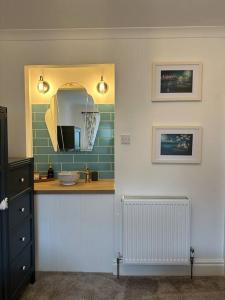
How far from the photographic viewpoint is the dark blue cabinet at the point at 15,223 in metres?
1.96

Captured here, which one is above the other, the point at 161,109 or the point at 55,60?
the point at 55,60

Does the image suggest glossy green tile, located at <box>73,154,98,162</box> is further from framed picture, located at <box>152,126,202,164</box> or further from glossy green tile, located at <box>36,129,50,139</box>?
framed picture, located at <box>152,126,202,164</box>

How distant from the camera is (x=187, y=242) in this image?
2.54m

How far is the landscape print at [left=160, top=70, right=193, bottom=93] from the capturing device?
2551mm

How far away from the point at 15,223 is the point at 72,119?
1363 millimetres

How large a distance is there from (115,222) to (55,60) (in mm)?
1675

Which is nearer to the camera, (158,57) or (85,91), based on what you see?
(158,57)

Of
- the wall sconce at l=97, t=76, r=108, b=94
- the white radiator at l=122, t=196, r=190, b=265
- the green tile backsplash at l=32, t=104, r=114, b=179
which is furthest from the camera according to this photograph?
the green tile backsplash at l=32, t=104, r=114, b=179

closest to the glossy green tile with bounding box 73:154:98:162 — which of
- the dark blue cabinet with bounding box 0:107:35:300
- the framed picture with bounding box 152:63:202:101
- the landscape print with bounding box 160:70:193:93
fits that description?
the dark blue cabinet with bounding box 0:107:35:300

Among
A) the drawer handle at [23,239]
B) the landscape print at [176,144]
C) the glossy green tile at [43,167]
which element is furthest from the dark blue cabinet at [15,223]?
the landscape print at [176,144]

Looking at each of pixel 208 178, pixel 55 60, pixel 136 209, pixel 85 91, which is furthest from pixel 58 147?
pixel 208 178

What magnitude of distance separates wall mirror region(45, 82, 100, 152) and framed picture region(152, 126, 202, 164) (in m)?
0.80

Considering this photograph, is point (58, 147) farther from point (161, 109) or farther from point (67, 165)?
point (161, 109)

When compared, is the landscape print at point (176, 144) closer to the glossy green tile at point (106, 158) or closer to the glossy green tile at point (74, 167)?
the glossy green tile at point (106, 158)
